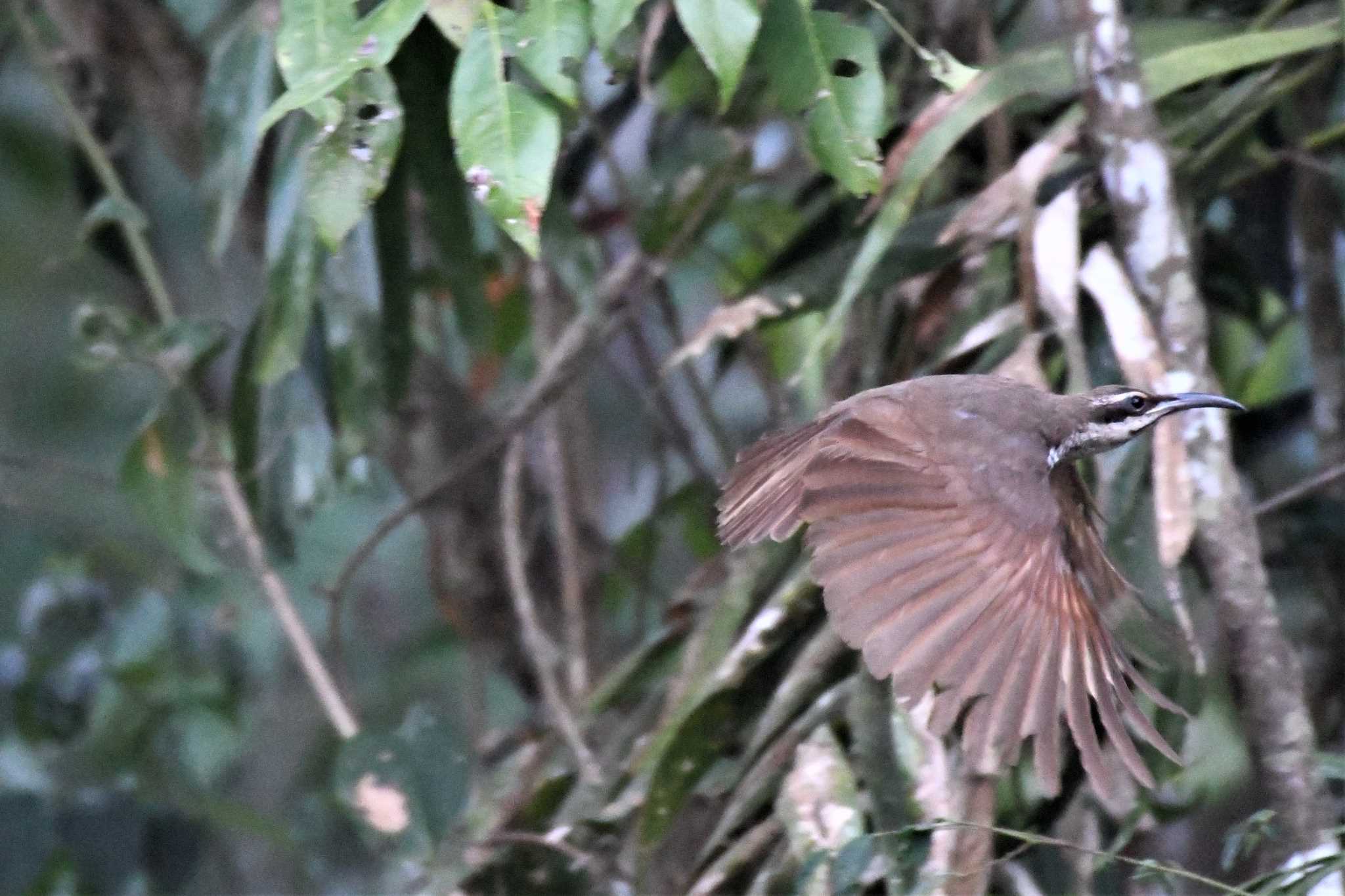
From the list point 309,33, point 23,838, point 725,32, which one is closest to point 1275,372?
point 725,32

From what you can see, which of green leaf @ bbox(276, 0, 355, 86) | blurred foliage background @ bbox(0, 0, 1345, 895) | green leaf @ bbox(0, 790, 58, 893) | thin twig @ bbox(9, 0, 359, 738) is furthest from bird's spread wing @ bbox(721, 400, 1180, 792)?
green leaf @ bbox(0, 790, 58, 893)

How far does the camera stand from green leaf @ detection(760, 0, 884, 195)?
206cm

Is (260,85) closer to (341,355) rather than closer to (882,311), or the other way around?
(341,355)

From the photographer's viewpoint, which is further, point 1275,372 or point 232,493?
point 1275,372

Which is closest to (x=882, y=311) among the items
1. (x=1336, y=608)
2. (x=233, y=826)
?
(x=1336, y=608)

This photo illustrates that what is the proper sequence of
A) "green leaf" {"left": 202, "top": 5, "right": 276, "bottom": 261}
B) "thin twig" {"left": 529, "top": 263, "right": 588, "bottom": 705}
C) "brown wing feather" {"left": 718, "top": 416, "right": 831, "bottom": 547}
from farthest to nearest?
"thin twig" {"left": 529, "top": 263, "right": 588, "bottom": 705}
"green leaf" {"left": 202, "top": 5, "right": 276, "bottom": 261}
"brown wing feather" {"left": 718, "top": 416, "right": 831, "bottom": 547}

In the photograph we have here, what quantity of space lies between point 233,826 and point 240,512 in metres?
1.05

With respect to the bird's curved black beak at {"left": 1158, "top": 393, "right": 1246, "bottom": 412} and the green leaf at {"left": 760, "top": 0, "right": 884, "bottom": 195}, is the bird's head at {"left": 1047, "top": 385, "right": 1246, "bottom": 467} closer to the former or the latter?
the bird's curved black beak at {"left": 1158, "top": 393, "right": 1246, "bottom": 412}

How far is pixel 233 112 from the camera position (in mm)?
2961

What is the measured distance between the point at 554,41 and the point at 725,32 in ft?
0.62

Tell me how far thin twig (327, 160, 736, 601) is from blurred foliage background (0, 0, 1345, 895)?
0.01 meters

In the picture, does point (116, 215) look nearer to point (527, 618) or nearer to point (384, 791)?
point (527, 618)

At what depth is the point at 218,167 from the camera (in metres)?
2.95

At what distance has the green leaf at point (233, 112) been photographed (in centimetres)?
290
